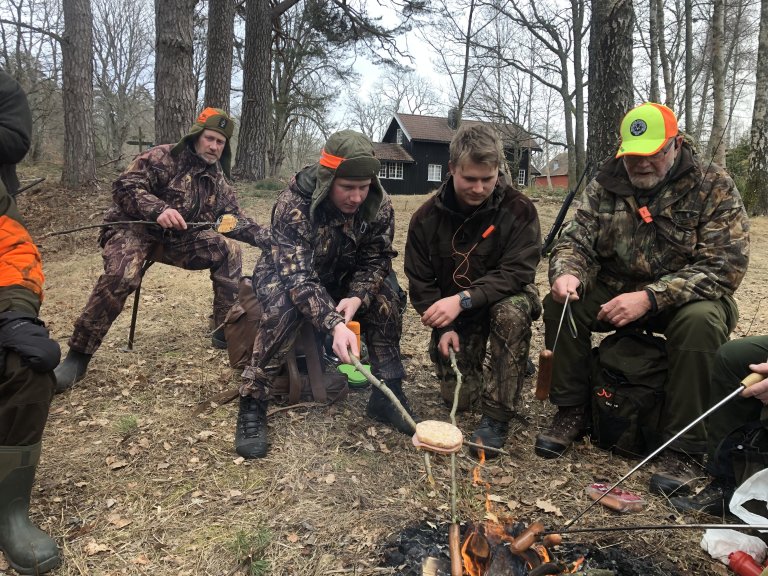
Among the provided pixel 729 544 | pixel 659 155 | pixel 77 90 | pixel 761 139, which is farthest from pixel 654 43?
pixel 729 544

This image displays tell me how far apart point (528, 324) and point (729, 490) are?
3.90 ft

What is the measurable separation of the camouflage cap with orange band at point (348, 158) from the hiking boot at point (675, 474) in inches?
84.0

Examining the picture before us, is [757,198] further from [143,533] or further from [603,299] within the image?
[143,533]

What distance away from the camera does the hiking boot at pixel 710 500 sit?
7.61 ft

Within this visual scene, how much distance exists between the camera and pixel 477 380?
350cm

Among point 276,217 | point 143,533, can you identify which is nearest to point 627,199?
point 276,217

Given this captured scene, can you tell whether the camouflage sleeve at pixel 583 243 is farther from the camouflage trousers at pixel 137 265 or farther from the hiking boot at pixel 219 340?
the hiking boot at pixel 219 340

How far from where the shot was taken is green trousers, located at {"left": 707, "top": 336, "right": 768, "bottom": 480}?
7.49 feet

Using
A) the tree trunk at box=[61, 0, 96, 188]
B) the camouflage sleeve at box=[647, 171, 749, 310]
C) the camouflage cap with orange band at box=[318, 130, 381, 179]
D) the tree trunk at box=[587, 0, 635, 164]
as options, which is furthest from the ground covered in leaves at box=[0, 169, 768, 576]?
the tree trunk at box=[61, 0, 96, 188]

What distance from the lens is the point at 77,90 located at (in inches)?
394

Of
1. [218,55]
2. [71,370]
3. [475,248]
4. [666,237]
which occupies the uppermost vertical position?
[218,55]

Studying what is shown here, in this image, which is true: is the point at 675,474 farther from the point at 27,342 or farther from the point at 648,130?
the point at 27,342

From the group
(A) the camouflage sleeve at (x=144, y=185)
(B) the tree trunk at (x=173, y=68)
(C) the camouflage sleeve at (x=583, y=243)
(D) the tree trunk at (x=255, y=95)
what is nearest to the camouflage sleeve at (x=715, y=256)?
(C) the camouflage sleeve at (x=583, y=243)

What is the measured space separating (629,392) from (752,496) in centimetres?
78
